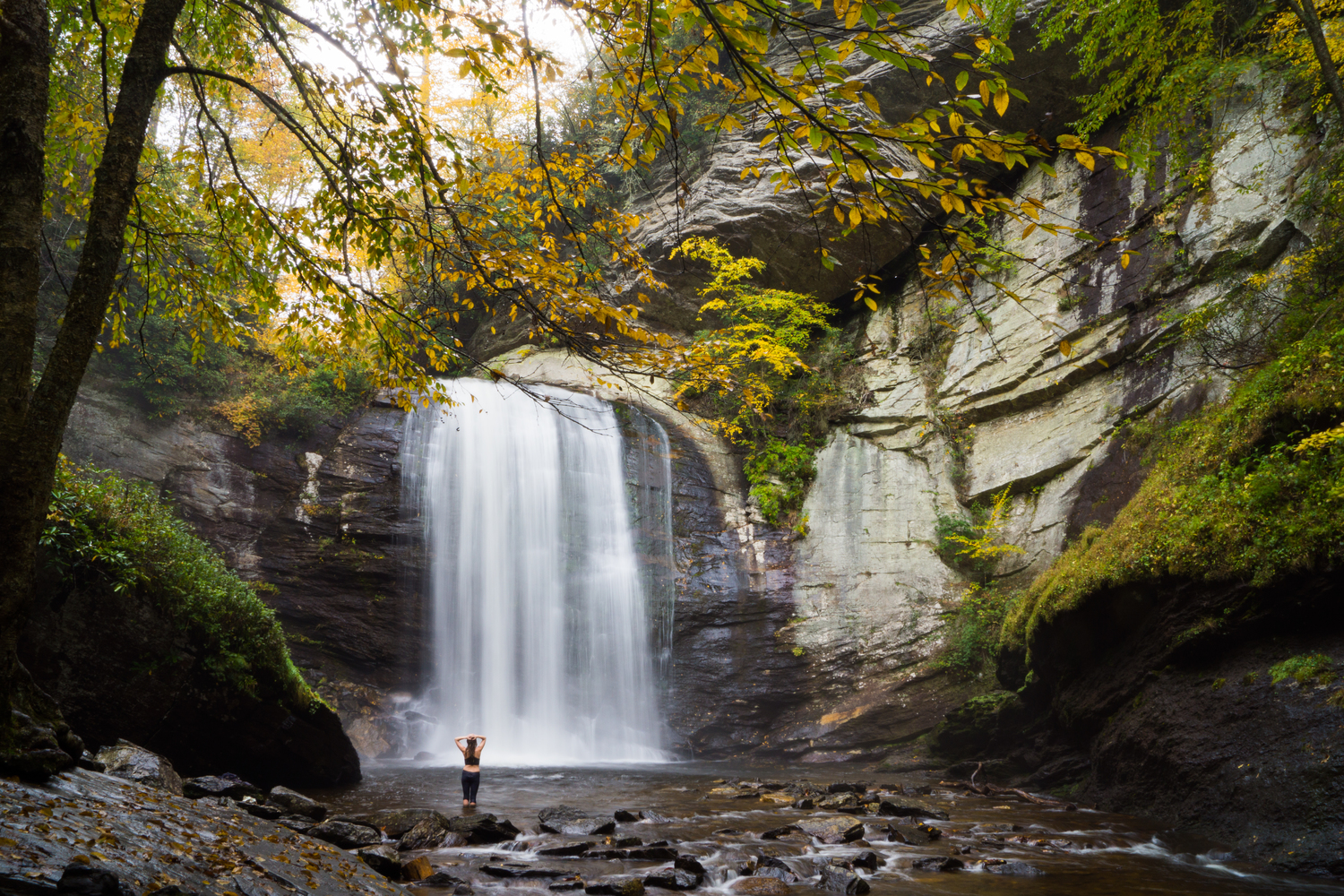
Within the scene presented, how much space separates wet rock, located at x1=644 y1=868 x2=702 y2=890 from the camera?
5.03 m

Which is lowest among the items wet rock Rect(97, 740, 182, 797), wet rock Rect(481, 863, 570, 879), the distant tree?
wet rock Rect(481, 863, 570, 879)

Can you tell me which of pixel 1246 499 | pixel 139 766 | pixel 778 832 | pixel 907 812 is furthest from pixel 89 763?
pixel 1246 499

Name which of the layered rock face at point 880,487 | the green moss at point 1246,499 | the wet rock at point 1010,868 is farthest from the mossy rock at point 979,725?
the wet rock at point 1010,868

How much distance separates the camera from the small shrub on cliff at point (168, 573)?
6.44m

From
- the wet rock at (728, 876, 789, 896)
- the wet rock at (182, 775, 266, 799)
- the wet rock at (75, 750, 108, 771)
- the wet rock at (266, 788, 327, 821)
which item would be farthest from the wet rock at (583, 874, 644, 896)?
the wet rock at (182, 775, 266, 799)

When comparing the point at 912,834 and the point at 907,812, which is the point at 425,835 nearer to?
the point at 912,834

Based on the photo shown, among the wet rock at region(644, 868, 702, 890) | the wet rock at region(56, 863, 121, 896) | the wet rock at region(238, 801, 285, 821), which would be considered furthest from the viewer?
the wet rock at region(238, 801, 285, 821)

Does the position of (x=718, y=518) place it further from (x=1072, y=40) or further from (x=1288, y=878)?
(x=1072, y=40)

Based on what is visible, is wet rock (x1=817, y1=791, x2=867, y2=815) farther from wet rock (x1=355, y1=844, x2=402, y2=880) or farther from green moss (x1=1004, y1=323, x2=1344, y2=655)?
wet rock (x1=355, y1=844, x2=402, y2=880)

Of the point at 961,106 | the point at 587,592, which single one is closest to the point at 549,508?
the point at 587,592

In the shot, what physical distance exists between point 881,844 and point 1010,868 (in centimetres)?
121

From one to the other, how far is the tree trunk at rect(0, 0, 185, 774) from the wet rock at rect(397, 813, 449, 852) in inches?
127

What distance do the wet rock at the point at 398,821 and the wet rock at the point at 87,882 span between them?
4230 mm

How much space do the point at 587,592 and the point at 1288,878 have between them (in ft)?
37.8
